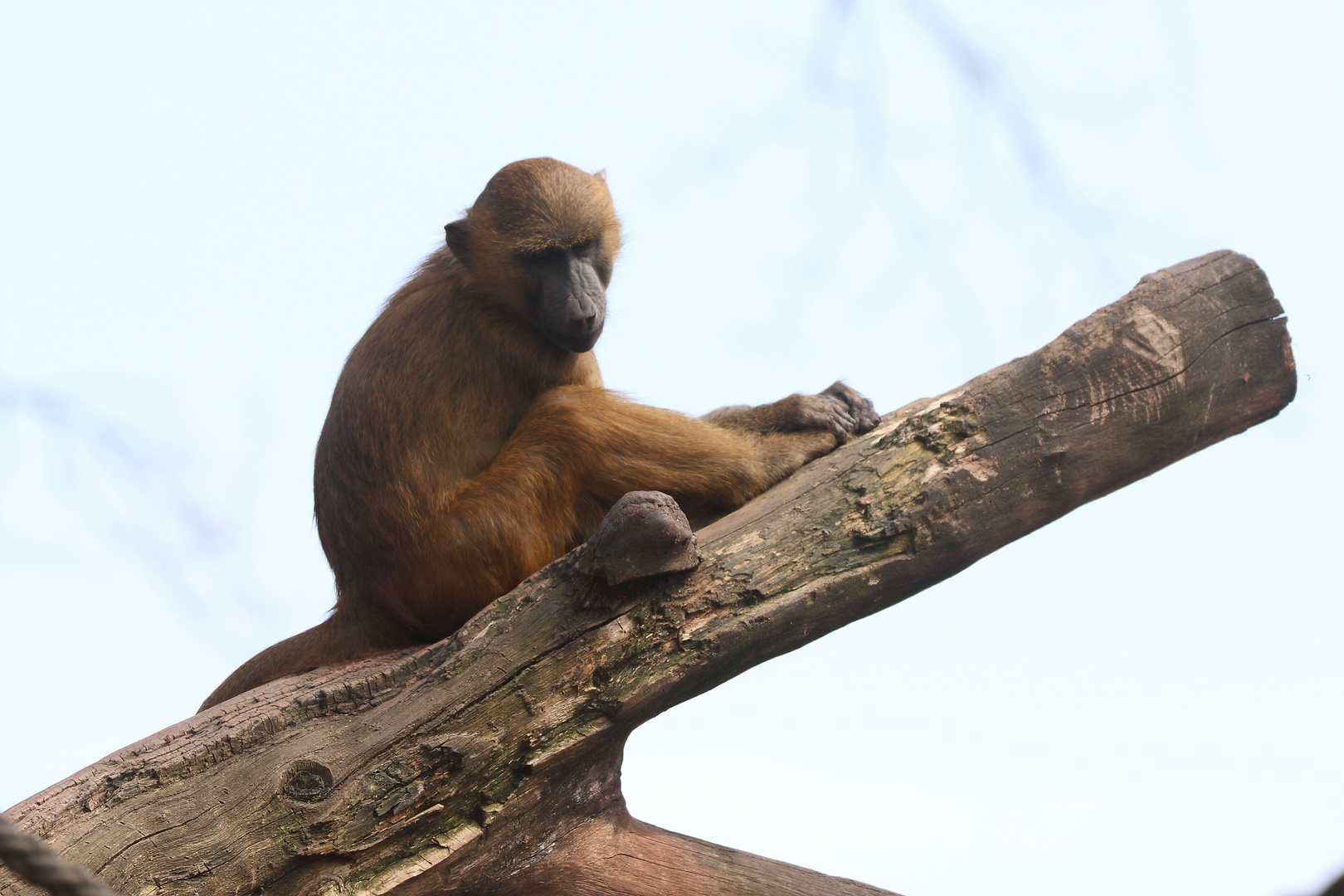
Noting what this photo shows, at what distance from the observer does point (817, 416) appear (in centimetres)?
494

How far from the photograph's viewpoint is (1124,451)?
4461 mm

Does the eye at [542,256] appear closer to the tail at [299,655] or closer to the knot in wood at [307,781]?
the tail at [299,655]

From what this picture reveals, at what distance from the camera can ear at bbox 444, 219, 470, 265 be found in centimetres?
526

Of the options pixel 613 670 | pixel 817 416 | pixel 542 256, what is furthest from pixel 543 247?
pixel 613 670

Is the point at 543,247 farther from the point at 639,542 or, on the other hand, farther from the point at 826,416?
the point at 639,542

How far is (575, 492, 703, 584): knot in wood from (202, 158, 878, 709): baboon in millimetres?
724

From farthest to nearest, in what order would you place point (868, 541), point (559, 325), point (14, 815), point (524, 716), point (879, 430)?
point (559, 325), point (879, 430), point (868, 541), point (524, 716), point (14, 815)

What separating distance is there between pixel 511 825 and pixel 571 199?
2827mm

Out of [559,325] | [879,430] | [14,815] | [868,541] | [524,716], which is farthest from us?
[559,325]

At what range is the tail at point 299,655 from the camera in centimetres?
477

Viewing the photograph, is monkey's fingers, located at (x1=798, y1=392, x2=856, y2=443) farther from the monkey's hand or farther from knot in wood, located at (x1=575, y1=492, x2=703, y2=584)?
knot in wood, located at (x1=575, y1=492, x2=703, y2=584)

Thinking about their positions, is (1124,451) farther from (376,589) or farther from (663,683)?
(376,589)

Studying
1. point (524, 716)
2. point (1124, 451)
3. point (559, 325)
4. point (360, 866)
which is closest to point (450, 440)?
point (559, 325)

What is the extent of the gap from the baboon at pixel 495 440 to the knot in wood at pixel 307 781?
84 cm
